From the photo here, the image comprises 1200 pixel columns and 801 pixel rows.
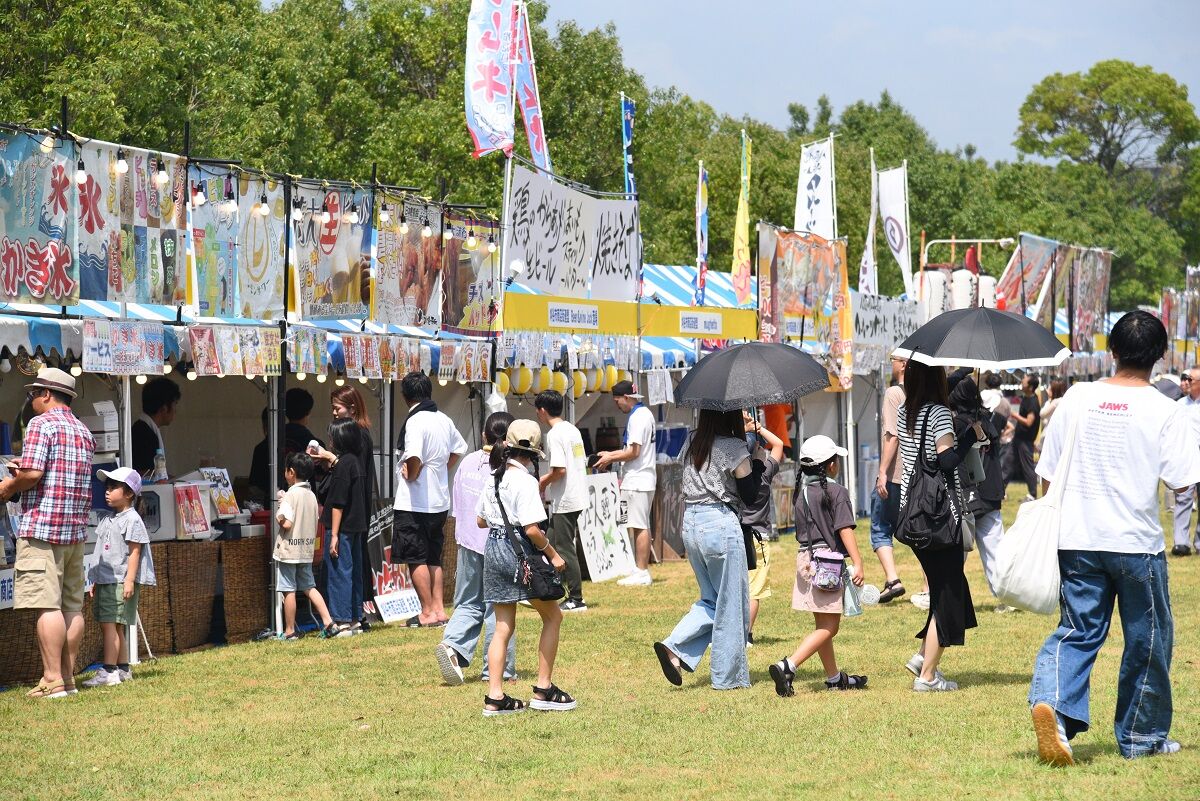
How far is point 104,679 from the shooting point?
9109mm

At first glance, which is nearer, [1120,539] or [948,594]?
[1120,539]

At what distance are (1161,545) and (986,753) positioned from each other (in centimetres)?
125

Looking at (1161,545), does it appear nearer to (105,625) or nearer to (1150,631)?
(1150,631)

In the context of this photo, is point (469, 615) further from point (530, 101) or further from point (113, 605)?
point (530, 101)

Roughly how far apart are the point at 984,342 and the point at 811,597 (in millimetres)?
1687

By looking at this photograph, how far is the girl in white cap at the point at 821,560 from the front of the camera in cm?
815

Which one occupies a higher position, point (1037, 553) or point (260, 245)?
point (260, 245)

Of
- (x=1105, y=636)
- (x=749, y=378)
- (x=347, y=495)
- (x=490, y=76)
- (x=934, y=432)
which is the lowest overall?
(x=347, y=495)

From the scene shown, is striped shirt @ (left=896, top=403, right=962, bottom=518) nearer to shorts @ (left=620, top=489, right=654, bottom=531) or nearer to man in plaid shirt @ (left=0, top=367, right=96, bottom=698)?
man in plaid shirt @ (left=0, top=367, right=96, bottom=698)

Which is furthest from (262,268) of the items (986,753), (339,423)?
(986,753)

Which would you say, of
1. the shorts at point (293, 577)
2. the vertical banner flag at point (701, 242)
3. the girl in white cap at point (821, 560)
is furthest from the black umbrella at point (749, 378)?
the vertical banner flag at point (701, 242)

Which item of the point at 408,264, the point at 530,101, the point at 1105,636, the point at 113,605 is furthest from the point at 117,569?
the point at 530,101

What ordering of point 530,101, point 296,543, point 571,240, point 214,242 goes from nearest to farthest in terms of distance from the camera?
point 214,242, point 296,543, point 571,240, point 530,101

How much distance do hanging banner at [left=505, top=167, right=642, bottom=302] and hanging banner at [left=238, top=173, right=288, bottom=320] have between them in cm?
279
